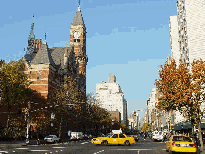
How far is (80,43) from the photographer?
88312 millimetres

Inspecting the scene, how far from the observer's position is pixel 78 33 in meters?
89.6

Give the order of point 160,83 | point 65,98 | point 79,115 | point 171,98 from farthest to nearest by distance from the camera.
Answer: point 79,115
point 65,98
point 160,83
point 171,98

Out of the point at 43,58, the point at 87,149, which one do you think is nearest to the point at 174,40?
the point at 43,58

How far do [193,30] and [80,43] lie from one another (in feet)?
137

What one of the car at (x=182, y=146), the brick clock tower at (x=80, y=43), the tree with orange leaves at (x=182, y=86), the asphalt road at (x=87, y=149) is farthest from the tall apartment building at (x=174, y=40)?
the car at (x=182, y=146)

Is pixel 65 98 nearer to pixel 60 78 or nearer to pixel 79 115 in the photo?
pixel 79 115

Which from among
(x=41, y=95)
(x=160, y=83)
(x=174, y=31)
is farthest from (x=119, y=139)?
(x=174, y=31)

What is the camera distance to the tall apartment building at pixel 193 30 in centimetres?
5581

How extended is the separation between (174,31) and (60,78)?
4267 centimetres

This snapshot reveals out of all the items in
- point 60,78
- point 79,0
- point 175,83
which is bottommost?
point 175,83

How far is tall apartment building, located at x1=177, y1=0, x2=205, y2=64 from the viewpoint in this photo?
55.8m

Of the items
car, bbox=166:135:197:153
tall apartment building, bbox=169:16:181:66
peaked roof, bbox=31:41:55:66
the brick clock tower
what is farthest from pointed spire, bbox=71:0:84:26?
car, bbox=166:135:197:153

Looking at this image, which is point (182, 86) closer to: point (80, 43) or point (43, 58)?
point (43, 58)

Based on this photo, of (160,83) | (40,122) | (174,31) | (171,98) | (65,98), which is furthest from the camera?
(174,31)
